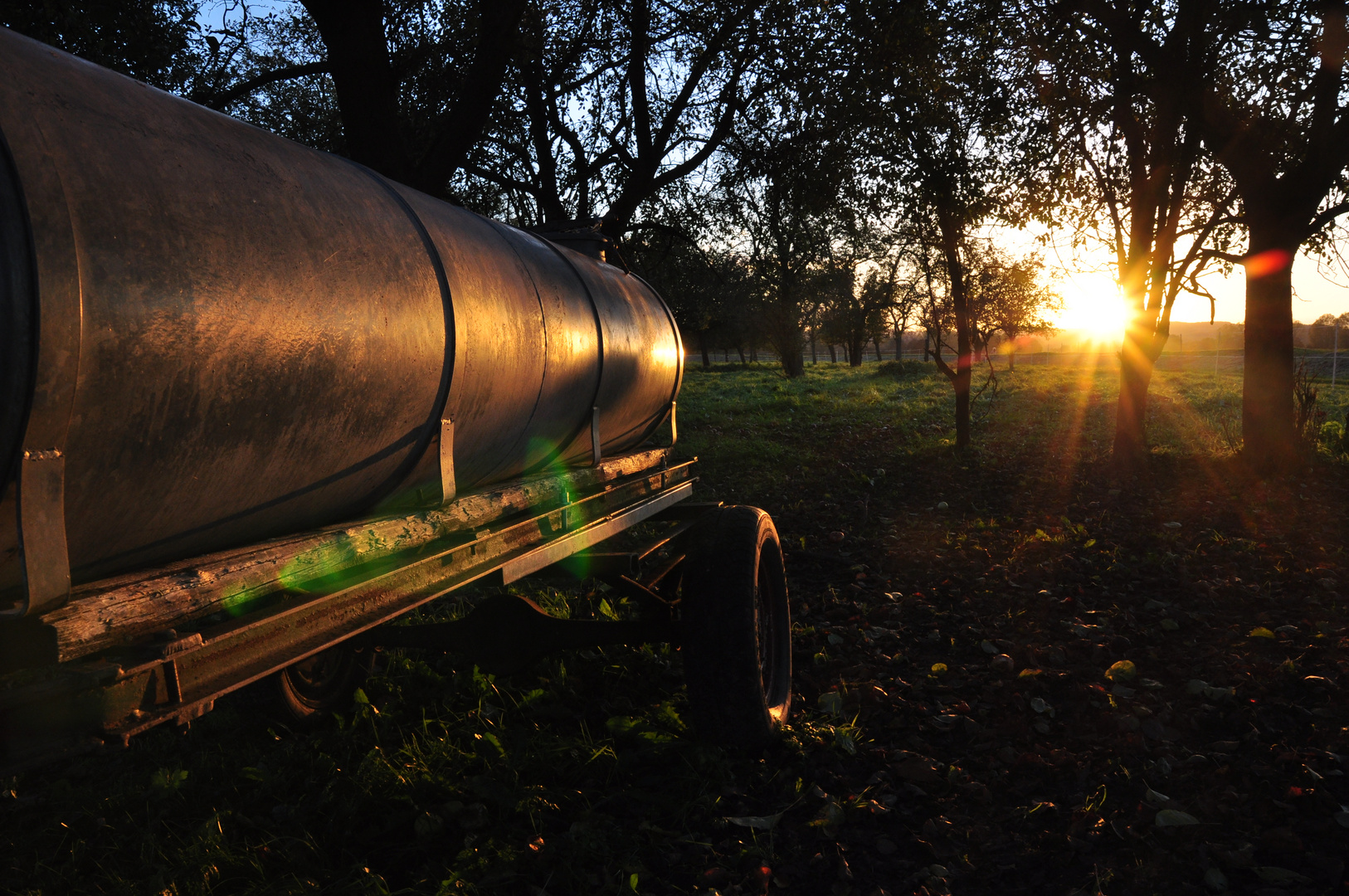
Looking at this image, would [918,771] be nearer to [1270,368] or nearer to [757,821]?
[757,821]

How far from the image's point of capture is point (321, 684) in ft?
13.7

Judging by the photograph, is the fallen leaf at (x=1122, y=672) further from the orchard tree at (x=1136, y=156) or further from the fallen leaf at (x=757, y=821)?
the orchard tree at (x=1136, y=156)

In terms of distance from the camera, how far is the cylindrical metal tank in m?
1.47

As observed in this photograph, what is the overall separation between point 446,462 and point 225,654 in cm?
107

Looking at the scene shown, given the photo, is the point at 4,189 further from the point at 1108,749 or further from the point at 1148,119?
the point at 1148,119

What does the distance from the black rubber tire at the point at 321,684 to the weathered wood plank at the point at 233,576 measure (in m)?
1.66

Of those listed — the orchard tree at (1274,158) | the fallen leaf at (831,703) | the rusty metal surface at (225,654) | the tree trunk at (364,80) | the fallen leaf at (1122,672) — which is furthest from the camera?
the orchard tree at (1274,158)

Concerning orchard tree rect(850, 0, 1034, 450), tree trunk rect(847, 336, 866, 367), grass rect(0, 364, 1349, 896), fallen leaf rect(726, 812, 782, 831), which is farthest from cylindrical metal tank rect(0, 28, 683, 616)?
tree trunk rect(847, 336, 866, 367)

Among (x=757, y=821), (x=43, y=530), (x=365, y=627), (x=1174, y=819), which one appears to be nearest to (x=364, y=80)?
(x=365, y=627)

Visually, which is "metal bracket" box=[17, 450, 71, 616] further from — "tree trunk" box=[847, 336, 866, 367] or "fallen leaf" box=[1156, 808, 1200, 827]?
"tree trunk" box=[847, 336, 866, 367]

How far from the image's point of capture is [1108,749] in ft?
11.8

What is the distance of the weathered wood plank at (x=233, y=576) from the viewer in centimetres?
150

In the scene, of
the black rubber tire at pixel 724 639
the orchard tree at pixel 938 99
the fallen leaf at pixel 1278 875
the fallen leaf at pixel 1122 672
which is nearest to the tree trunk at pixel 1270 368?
the orchard tree at pixel 938 99

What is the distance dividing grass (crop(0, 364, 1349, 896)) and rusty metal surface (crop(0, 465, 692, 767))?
2.44ft
